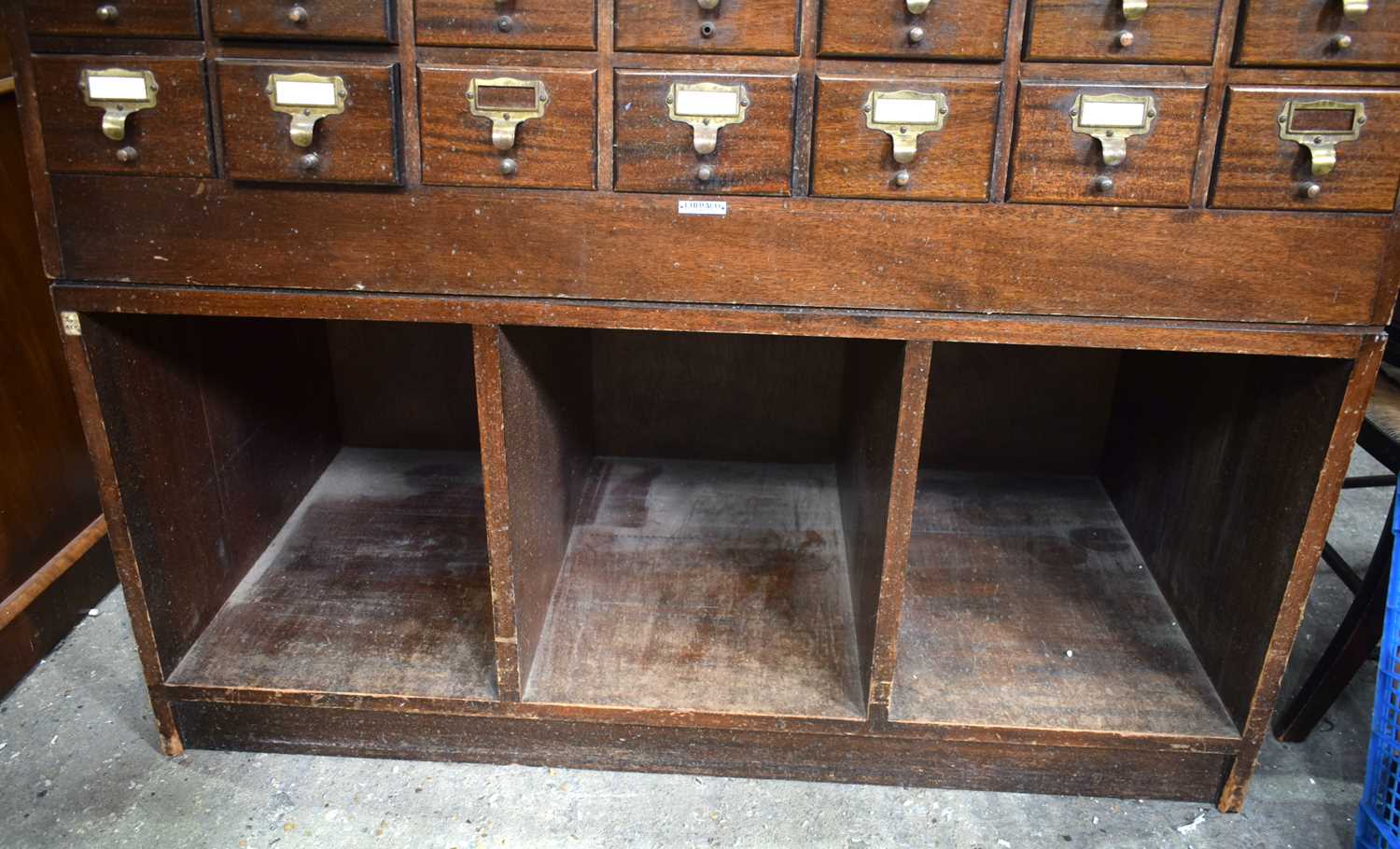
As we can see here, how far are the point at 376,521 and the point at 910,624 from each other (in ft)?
3.55

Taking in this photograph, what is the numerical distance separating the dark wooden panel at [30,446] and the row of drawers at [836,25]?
70cm

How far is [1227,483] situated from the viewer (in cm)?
168

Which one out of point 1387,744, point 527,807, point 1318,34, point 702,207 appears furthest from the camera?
point 527,807

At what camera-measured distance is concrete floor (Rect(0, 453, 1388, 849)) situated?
63.7 inches

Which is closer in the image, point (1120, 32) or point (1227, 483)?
point (1120, 32)

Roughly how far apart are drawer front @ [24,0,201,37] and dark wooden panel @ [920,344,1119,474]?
1.51 metres

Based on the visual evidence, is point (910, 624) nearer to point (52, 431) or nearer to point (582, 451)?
point (582, 451)

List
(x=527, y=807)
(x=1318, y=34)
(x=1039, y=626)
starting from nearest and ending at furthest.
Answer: (x=1318, y=34) < (x=527, y=807) < (x=1039, y=626)

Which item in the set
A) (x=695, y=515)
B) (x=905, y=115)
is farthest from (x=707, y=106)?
(x=695, y=515)

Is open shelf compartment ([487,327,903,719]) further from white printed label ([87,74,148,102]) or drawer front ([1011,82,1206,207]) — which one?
white printed label ([87,74,148,102])

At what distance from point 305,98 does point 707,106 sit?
0.50 meters

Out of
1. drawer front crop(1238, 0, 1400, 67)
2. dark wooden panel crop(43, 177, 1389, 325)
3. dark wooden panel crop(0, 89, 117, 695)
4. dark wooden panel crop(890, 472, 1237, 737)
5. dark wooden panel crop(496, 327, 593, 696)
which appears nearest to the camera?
drawer front crop(1238, 0, 1400, 67)

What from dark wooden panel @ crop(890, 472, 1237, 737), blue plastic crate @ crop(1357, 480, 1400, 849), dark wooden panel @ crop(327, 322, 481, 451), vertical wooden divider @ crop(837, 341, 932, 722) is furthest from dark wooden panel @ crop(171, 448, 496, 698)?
blue plastic crate @ crop(1357, 480, 1400, 849)

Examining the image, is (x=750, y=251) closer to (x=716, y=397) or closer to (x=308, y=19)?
(x=308, y=19)
